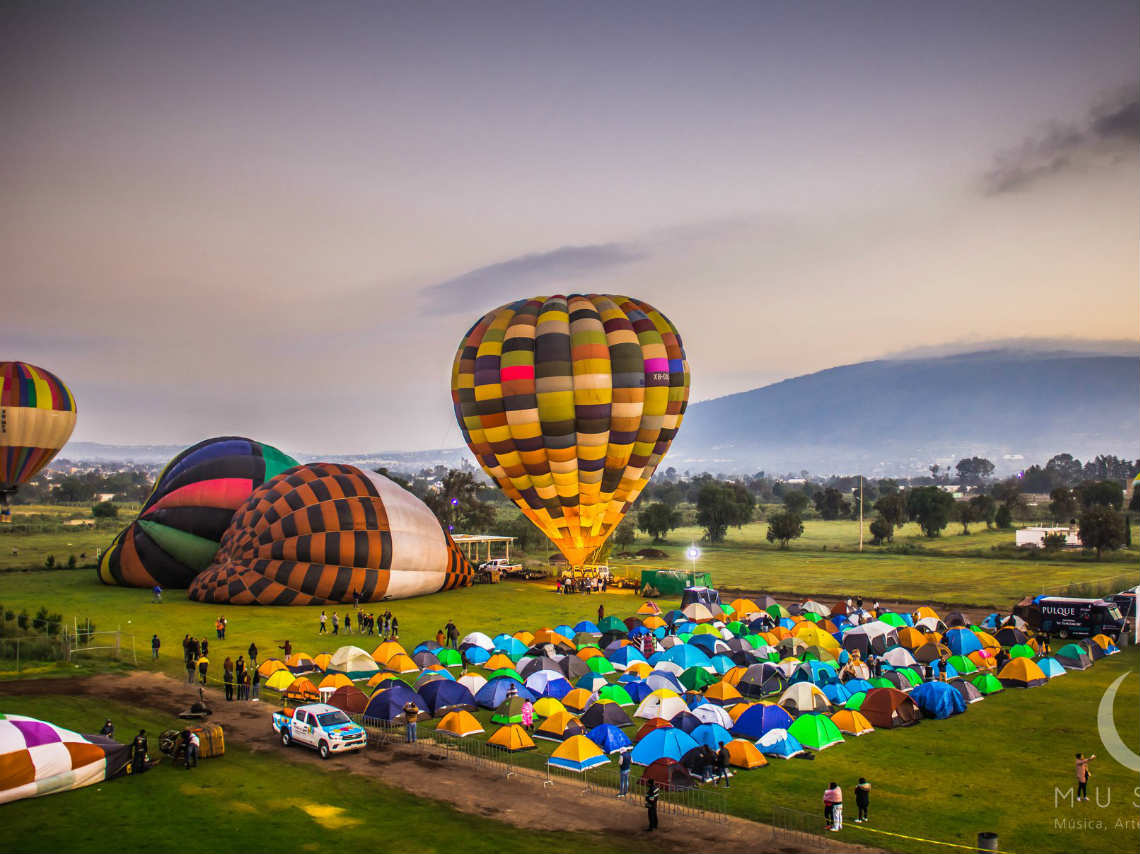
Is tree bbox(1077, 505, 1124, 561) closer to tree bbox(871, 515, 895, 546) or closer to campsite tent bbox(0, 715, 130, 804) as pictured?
tree bbox(871, 515, 895, 546)

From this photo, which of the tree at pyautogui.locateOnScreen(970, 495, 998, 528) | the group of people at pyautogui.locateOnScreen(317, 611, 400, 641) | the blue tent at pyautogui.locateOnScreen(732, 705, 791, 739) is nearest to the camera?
the blue tent at pyautogui.locateOnScreen(732, 705, 791, 739)

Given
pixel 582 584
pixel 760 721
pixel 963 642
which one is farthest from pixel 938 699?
pixel 582 584

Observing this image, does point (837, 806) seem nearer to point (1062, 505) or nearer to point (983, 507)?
point (983, 507)

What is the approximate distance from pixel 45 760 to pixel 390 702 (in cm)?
899

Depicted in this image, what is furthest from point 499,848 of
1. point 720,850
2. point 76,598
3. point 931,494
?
point 931,494

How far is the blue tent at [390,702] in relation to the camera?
26781mm

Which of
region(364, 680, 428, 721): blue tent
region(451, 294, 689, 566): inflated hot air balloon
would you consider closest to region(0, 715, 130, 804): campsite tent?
region(364, 680, 428, 721): blue tent

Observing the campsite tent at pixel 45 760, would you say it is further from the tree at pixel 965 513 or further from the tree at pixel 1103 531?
the tree at pixel 965 513

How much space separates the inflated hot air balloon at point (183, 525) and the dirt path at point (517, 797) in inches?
1080

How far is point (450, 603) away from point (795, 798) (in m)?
31.9

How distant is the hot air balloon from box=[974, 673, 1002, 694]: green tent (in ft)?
203

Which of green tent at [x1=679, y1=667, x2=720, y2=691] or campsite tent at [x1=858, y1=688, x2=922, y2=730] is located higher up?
green tent at [x1=679, y1=667, x2=720, y2=691]

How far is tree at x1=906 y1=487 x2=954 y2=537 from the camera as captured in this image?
340ft

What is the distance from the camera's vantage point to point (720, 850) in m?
18.1
